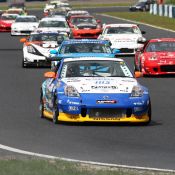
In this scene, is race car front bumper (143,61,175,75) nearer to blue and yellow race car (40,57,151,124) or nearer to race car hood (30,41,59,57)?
race car hood (30,41,59,57)

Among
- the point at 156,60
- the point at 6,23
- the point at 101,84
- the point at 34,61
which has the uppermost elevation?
the point at 101,84

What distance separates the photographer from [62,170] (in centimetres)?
1136

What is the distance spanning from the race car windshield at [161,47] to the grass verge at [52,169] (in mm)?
19443

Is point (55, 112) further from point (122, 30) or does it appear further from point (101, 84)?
point (122, 30)

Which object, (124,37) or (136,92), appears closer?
(136,92)

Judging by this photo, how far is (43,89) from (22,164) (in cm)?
744

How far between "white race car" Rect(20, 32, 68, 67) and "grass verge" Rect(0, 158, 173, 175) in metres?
22.2

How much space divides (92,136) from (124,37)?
1016 inches

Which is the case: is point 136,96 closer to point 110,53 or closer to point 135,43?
point 110,53

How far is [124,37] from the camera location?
41.7 meters

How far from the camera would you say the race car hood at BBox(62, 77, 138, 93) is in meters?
17.6

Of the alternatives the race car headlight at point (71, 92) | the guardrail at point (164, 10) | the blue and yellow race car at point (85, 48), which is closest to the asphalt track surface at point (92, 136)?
the race car headlight at point (71, 92)

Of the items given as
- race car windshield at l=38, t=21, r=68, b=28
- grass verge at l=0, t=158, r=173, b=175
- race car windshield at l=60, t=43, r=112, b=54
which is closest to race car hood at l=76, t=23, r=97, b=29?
race car windshield at l=38, t=21, r=68, b=28

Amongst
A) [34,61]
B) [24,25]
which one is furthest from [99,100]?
[24,25]
